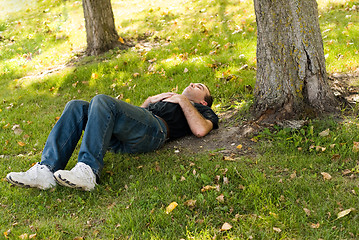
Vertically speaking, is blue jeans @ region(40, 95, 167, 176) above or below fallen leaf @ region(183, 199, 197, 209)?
above

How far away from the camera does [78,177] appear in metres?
3.19

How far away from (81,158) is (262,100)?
A: 2208 millimetres

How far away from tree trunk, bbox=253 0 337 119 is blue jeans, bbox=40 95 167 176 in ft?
4.53

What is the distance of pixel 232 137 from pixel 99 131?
1606 mm

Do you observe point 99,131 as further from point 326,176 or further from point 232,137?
point 326,176

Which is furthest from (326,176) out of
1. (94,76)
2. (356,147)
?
(94,76)

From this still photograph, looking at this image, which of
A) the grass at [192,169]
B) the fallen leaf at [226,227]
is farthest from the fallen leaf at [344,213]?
the fallen leaf at [226,227]

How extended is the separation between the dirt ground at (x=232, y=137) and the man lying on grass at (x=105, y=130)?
14cm

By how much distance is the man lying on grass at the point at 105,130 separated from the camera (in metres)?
3.31

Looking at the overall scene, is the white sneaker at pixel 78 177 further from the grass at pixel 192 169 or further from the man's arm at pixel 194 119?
the man's arm at pixel 194 119

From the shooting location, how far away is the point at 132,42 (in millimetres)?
8672

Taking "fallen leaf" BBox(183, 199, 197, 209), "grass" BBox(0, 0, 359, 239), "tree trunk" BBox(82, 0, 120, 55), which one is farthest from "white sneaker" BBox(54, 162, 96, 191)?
"tree trunk" BBox(82, 0, 120, 55)

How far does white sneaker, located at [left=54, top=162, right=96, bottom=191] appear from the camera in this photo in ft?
10.3

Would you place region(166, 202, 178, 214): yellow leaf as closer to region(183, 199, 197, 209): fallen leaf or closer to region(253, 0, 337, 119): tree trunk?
region(183, 199, 197, 209): fallen leaf
